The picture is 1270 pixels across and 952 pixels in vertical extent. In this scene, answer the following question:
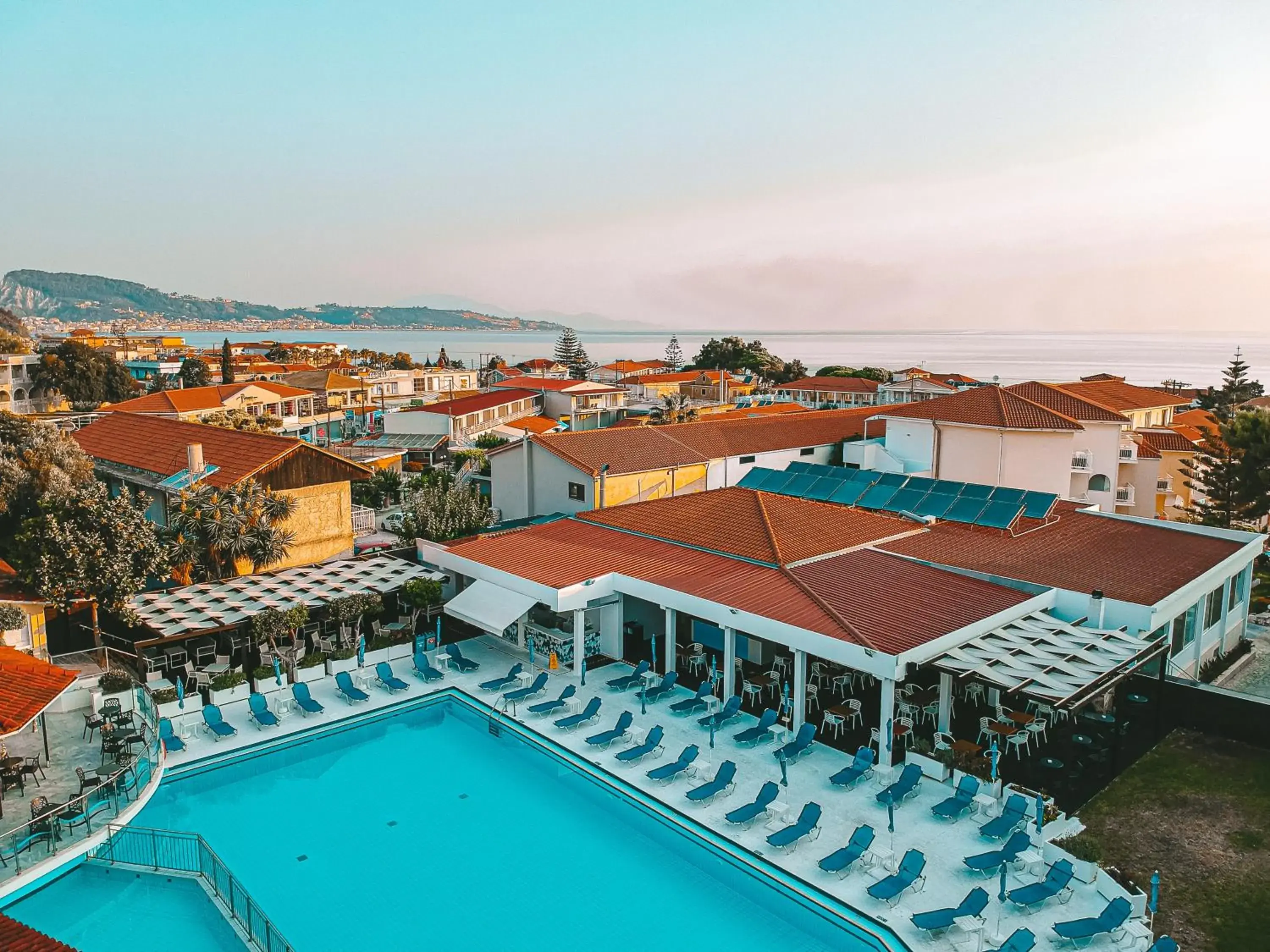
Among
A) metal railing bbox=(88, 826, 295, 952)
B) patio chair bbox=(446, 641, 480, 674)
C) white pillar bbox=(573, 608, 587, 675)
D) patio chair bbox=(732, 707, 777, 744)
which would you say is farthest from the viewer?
patio chair bbox=(446, 641, 480, 674)

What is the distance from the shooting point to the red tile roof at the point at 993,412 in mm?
29844

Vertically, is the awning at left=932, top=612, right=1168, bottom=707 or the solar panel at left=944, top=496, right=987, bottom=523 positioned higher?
the solar panel at left=944, top=496, right=987, bottom=523

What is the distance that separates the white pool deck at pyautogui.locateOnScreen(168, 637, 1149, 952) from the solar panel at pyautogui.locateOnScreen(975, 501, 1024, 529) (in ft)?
33.0

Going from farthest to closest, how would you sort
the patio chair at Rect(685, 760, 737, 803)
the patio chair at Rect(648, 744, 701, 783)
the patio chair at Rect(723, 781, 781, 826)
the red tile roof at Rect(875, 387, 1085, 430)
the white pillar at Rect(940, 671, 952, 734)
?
1. the red tile roof at Rect(875, 387, 1085, 430)
2. the white pillar at Rect(940, 671, 952, 734)
3. the patio chair at Rect(648, 744, 701, 783)
4. the patio chair at Rect(685, 760, 737, 803)
5. the patio chair at Rect(723, 781, 781, 826)

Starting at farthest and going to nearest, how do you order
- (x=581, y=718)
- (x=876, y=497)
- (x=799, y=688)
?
(x=876, y=497) → (x=581, y=718) → (x=799, y=688)

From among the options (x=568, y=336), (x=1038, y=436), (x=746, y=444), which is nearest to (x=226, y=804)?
(x=746, y=444)

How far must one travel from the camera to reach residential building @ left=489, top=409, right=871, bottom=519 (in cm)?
2945

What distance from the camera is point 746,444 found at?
115 feet

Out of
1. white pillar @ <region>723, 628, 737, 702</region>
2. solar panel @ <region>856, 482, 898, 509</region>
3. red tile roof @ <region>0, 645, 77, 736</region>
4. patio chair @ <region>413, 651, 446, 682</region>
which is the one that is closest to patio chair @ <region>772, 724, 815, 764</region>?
white pillar @ <region>723, 628, 737, 702</region>

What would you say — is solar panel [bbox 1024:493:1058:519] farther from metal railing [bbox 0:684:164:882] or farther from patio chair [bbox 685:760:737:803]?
metal railing [bbox 0:684:164:882]

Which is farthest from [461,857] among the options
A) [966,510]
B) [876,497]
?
[876,497]

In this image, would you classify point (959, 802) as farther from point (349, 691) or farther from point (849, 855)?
point (349, 691)

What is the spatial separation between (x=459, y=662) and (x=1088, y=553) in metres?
15.4

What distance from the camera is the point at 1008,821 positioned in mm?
12984
